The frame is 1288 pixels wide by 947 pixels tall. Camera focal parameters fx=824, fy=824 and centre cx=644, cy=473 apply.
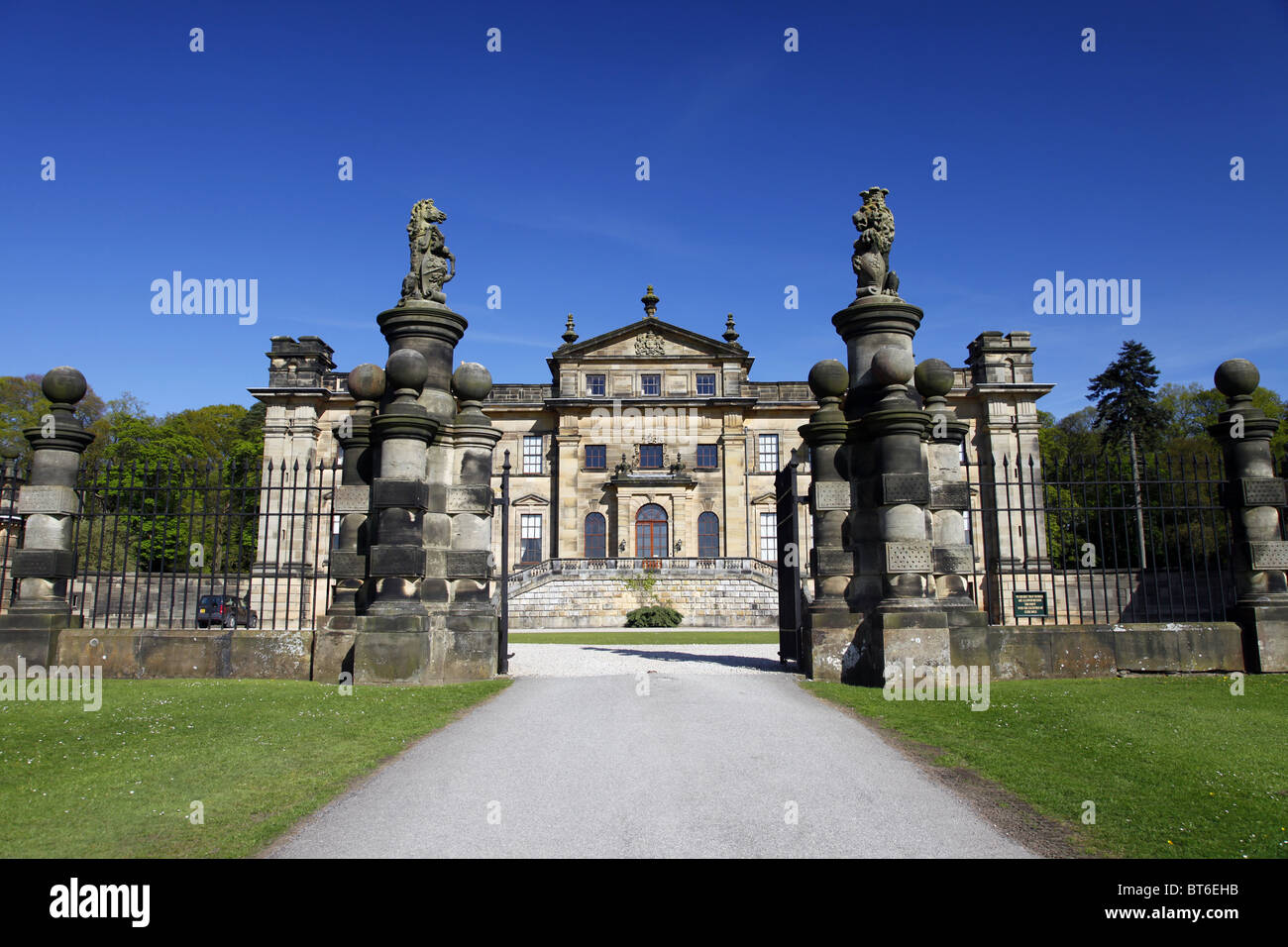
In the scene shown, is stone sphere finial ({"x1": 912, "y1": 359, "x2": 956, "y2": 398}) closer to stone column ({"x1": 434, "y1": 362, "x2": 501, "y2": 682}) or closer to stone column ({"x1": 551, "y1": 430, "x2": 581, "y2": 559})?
stone column ({"x1": 434, "y1": 362, "x2": 501, "y2": 682})

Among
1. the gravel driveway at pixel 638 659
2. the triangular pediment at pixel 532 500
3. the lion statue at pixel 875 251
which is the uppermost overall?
the lion statue at pixel 875 251

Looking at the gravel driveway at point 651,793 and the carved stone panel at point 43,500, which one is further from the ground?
the carved stone panel at point 43,500

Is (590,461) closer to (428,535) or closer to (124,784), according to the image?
(428,535)

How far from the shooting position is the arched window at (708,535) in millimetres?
43562

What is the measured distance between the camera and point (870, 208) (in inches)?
496

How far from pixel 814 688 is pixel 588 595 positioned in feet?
83.1

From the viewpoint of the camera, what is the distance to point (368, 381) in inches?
477

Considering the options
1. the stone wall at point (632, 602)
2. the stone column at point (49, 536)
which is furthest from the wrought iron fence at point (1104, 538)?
the stone column at point (49, 536)

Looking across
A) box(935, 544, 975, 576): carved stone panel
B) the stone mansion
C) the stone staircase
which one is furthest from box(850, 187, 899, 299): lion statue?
the stone mansion

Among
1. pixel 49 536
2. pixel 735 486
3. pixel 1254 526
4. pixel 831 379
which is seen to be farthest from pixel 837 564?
pixel 735 486

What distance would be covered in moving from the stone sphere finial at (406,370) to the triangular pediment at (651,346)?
1311 inches

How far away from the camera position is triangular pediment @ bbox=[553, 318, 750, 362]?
44719mm

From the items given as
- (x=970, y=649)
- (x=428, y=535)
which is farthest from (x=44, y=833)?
(x=970, y=649)

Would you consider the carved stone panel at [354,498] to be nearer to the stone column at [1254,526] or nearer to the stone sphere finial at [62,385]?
the stone sphere finial at [62,385]
